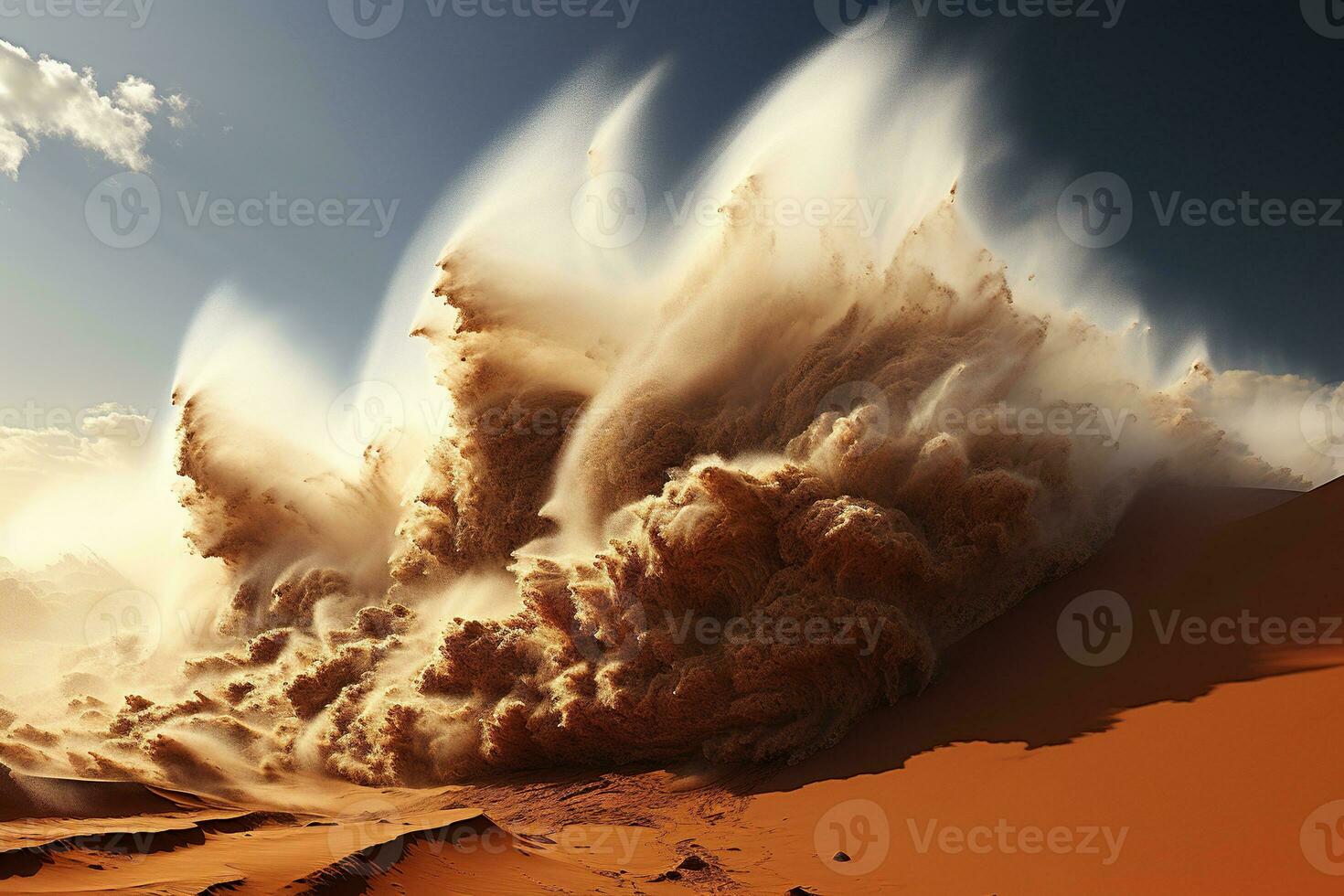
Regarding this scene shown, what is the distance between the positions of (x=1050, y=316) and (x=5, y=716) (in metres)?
19.4

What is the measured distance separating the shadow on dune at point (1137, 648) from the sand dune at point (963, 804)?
0.03 m

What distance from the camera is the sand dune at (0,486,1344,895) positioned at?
16.3ft

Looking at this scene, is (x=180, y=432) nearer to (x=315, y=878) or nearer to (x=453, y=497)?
(x=453, y=497)

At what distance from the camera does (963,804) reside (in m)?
6.72

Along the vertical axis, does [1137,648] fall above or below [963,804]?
above

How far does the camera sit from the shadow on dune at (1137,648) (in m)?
7.50

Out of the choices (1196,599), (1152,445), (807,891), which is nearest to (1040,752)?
(807,891)

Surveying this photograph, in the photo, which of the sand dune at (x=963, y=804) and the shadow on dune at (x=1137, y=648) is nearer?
the sand dune at (x=963, y=804)

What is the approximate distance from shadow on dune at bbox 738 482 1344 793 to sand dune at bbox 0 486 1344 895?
3 cm

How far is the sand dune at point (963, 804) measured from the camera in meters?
4.96

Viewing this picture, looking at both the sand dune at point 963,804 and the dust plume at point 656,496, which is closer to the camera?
the sand dune at point 963,804

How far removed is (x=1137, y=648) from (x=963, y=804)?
3.31m

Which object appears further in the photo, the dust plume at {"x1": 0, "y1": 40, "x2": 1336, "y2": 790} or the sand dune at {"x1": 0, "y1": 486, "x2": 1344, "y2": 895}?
the dust plume at {"x1": 0, "y1": 40, "x2": 1336, "y2": 790}

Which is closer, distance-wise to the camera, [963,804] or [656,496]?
[963,804]
